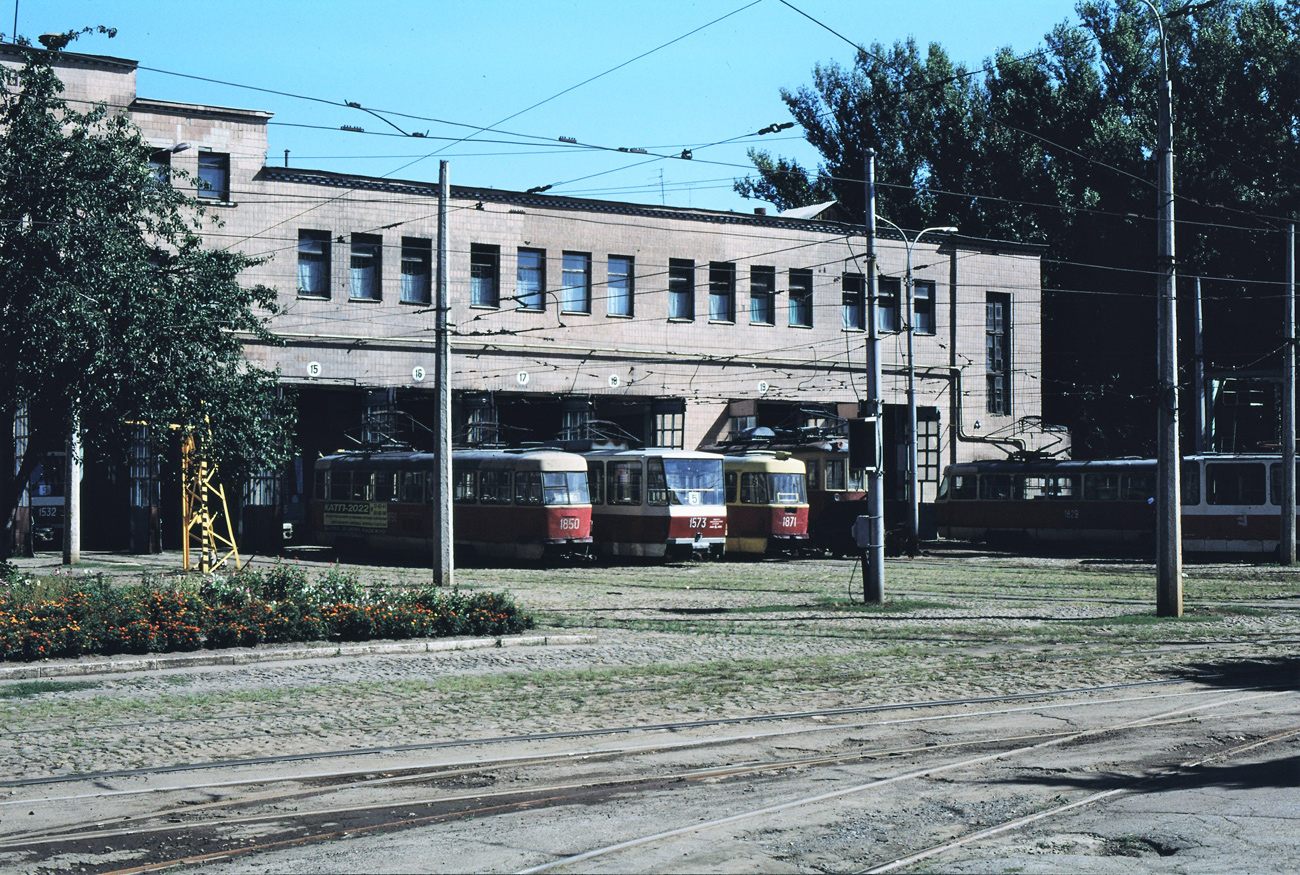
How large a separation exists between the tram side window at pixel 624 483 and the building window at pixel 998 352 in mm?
23047

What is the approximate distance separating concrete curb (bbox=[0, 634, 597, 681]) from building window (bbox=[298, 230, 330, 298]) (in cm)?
2652

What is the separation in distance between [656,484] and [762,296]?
16.3 m

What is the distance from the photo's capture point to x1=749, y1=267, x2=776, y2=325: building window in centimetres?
5006

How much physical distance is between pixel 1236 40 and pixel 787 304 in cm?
2331

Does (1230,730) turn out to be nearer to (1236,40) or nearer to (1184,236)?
Answer: (1184,236)

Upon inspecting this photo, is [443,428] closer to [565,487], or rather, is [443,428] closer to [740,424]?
[565,487]

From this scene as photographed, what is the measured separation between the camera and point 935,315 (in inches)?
2126

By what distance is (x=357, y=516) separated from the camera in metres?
39.4

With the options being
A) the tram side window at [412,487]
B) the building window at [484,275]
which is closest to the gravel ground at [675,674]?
the tram side window at [412,487]

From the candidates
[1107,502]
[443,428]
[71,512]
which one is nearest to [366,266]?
[71,512]

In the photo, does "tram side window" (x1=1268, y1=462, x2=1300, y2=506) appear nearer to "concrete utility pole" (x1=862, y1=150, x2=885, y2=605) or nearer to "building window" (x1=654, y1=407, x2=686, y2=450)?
"building window" (x1=654, y1=407, x2=686, y2=450)

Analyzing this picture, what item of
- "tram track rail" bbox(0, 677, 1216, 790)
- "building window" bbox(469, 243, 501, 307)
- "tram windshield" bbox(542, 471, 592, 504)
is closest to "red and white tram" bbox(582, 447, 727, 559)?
"tram windshield" bbox(542, 471, 592, 504)

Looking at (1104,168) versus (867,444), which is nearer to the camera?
(867,444)

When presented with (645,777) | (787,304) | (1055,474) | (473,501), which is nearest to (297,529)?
(473,501)
